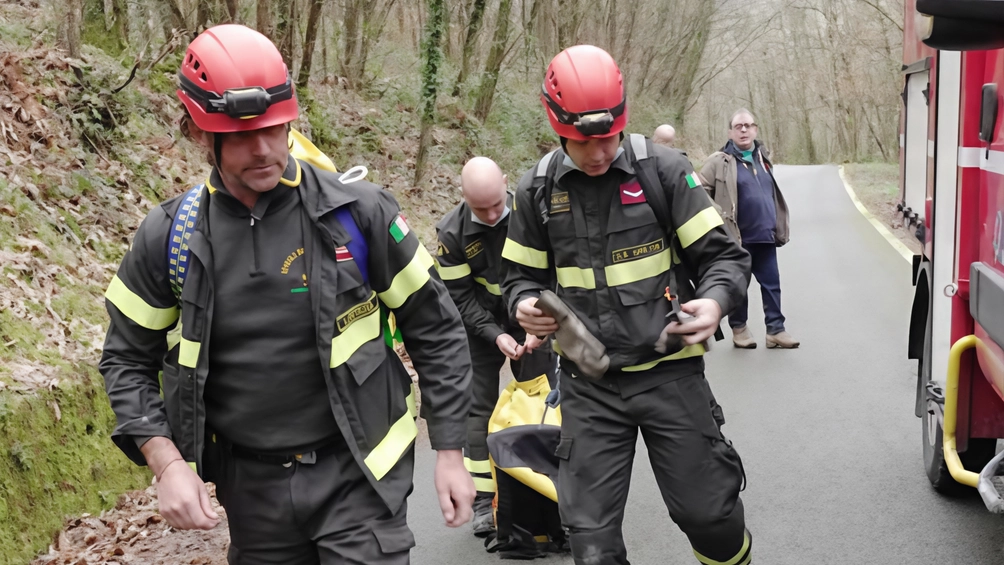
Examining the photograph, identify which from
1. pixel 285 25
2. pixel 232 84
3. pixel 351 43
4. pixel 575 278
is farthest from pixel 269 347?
pixel 351 43

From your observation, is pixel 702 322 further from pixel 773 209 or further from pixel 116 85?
pixel 116 85

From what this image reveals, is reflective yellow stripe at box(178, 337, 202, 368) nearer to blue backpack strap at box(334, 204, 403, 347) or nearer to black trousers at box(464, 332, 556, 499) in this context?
blue backpack strap at box(334, 204, 403, 347)

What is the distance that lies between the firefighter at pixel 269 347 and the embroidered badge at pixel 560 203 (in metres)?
1.04

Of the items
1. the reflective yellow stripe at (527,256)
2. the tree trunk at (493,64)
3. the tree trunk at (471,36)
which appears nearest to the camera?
the reflective yellow stripe at (527,256)

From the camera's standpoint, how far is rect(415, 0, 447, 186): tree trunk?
1464 centimetres

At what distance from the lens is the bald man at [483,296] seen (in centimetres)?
519

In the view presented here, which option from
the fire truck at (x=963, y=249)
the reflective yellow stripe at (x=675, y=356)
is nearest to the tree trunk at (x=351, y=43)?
the fire truck at (x=963, y=249)

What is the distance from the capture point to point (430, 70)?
48.8 feet

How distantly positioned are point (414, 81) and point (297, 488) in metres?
16.9

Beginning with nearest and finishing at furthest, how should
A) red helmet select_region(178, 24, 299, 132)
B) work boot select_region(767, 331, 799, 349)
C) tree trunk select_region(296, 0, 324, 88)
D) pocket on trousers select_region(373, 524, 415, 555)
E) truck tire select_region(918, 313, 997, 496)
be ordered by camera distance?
red helmet select_region(178, 24, 299, 132) → pocket on trousers select_region(373, 524, 415, 555) → truck tire select_region(918, 313, 997, 496) → work boot select_region(767, 331, 799, 349) → tree trunk select_region(296, 0, 324, 88)

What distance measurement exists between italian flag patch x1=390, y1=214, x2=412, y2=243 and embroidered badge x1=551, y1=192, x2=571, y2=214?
1.05 metres

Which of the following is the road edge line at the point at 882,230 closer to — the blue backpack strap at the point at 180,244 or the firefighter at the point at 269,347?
the firefighter at the point at 269,347

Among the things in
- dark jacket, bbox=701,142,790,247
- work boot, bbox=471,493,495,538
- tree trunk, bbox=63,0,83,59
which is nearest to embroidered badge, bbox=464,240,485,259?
work boot, bbox=471,493,495,538

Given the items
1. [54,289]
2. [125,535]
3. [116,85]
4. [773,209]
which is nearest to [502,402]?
[125,535]
